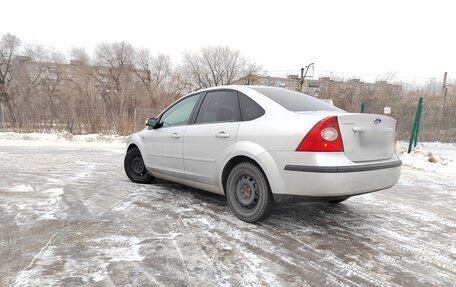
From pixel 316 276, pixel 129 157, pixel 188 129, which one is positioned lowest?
pixel 316 276

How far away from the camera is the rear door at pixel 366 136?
10.5 ft

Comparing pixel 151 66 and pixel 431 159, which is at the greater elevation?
pixel 151 66

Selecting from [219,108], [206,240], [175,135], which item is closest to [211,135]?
[219,108]

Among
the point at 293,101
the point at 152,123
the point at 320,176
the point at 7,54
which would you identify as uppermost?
the point at 7,54

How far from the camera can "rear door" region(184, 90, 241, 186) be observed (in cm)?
384

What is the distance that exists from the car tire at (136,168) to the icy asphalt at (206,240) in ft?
1.11

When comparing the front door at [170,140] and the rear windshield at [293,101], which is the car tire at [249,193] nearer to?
the rear windshield at [293,101]

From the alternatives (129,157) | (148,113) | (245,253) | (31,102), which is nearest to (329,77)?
(148,113)

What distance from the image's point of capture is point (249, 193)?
3691 millimetres

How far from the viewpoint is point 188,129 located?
4.44 m

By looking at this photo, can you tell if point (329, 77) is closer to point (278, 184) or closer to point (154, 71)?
point (154, 71)

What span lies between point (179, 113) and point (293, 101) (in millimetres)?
1815

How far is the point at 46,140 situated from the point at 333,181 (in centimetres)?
1471

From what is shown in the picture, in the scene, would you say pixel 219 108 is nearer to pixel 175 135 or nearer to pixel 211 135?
pixel 211 135
